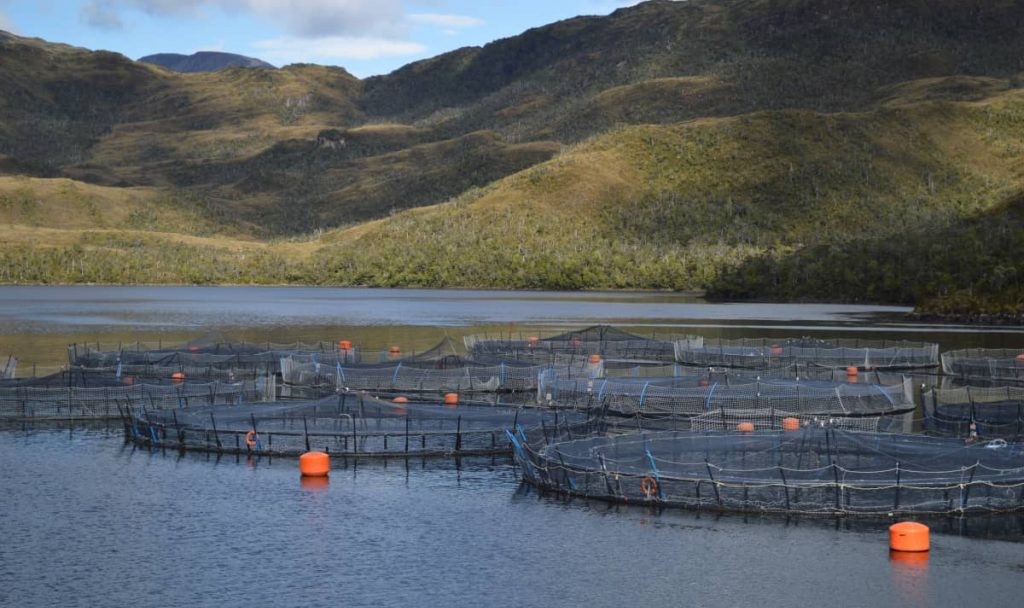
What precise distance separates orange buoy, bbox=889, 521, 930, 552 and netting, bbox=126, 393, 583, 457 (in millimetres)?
15142

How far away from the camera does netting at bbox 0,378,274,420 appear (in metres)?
55.3

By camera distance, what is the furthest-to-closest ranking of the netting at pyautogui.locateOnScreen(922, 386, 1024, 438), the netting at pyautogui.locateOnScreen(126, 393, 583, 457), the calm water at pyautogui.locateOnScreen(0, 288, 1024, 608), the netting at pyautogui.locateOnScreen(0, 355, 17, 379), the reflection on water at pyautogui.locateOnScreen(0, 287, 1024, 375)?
the reflection on water at pyautogui.locateOnScreen(0, 287, 1024, 375) < the netting at pyautogui.locateOnScreen(0, 355, 17, 379) < the netting at pyautogui.locateOnScreen(922, 386, 1024, 438) < the netting at pyautogui.locateOnScreen(126, 393, 583, 457) < the calm water at pyautogui.locateOnScreen(0, 288, 1024, 608)

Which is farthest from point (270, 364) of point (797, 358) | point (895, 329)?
point (895, 329)

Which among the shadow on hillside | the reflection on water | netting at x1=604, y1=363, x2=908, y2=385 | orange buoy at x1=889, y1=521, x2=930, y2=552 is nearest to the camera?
orange buoy at x1=889, y1=521, x2=930, y2=552

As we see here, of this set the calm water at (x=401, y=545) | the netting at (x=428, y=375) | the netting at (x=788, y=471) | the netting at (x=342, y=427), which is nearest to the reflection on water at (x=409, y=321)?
the netting at (x=428, y=375)

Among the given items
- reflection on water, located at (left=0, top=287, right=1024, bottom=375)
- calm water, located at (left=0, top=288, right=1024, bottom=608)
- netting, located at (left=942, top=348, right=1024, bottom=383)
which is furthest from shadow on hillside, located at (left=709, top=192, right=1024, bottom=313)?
calm water, located at (left=0, top=288, right=1024, bottom=608)

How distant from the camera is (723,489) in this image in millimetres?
38562

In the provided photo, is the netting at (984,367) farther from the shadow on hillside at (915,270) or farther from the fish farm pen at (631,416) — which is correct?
the shadow on hillside at (915,270)

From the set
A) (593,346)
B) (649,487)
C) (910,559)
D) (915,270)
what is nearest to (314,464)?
(649,487)

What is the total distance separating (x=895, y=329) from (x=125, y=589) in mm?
94195

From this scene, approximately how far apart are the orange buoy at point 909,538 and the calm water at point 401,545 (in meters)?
0.52

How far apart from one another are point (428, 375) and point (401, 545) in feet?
91.2

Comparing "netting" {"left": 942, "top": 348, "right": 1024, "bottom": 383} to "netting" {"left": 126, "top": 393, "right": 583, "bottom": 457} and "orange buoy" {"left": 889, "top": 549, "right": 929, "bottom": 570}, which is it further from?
"orange buoy" {"left": 889, "top": 549, "right": 929, "bottom": 570}

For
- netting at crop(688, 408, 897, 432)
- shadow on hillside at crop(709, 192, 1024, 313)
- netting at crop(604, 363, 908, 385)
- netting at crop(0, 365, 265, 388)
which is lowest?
netting at crop(688, 408, 897, 432)
